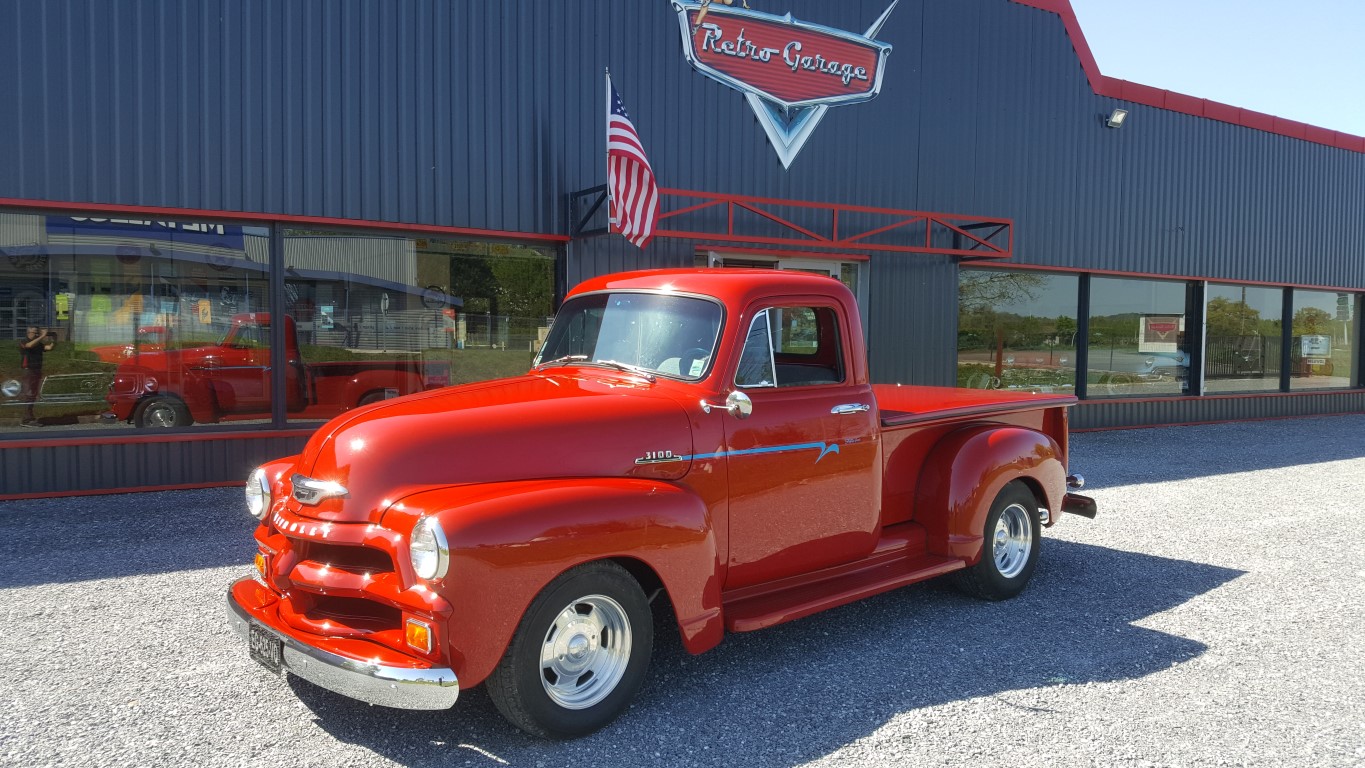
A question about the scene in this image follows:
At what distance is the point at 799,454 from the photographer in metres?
4.48

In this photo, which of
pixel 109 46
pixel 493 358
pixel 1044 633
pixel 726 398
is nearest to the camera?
pixel 726 398

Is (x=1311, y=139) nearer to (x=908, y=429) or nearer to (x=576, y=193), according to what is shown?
(x=576, y=193)

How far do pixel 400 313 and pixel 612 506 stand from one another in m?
6.67

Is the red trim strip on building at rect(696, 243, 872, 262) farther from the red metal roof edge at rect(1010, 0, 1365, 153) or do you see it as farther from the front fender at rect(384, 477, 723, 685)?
the front fender at rect(384, 477, 723, 685)

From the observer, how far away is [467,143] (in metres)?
9.39

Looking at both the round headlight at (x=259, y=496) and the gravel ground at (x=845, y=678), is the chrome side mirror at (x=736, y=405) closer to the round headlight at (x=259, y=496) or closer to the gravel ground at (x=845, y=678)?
the gravel ground at (x=845, y=678)

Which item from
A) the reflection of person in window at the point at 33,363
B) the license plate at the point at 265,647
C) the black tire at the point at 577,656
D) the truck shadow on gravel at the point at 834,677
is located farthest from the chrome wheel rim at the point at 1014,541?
the reflection of person in window at the point at 33,363

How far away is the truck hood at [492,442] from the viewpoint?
3.52 m

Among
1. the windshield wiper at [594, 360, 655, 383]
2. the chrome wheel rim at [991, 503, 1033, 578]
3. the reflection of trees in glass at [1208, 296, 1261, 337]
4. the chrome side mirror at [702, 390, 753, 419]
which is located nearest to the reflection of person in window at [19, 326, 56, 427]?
the windshield wiper at [594, 360, 655, 383]

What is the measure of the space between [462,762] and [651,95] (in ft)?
28.8

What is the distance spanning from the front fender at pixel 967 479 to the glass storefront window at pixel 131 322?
22.4 ft

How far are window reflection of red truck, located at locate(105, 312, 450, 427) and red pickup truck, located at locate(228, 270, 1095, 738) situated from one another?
504 centimetres

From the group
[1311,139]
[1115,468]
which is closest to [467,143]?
[1115,468]

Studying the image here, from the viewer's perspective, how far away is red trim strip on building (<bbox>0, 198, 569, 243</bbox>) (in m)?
7.79
